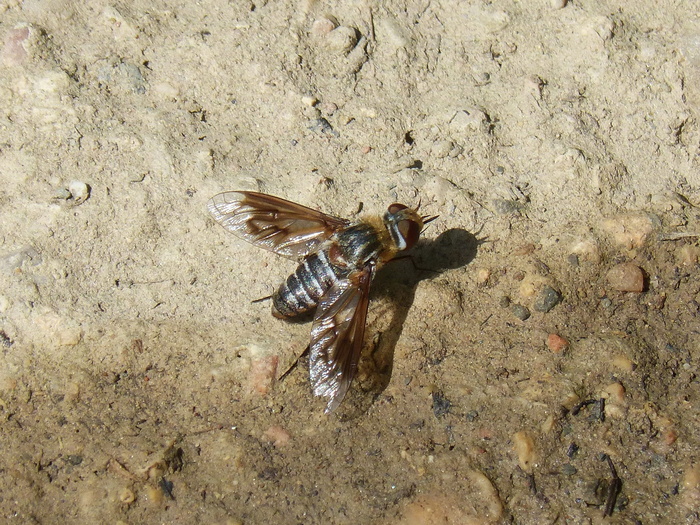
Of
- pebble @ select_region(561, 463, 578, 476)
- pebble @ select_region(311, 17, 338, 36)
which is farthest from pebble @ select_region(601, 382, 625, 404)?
pebble @ select_region(311, 17, 338, 36)

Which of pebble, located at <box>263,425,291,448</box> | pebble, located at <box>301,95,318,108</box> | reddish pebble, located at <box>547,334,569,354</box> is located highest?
pebble, located at <box>301,95,318,108</box>

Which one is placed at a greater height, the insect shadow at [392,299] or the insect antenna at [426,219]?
the insect antenna at [426,219]

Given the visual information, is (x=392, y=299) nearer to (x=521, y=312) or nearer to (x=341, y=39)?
(x=521, y=312)

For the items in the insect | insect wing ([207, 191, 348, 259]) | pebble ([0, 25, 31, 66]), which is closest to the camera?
the insect

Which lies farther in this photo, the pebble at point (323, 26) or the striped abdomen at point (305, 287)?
the pebble at point (323, 26)

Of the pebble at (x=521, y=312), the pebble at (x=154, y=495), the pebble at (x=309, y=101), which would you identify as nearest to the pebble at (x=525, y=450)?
the pebble at (x=521, y=312)

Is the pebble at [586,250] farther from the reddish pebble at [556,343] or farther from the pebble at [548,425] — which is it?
the pebble at [548,425]

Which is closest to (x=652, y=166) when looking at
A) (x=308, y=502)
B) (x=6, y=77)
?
(x=308, y=502)

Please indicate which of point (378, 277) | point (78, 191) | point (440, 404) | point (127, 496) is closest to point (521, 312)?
point (440, 404)

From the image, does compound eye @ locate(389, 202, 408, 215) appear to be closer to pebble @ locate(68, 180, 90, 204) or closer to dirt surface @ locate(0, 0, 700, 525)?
dirt surface @ locate(0, 0, 700, 525)
